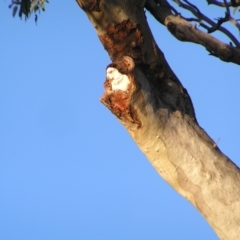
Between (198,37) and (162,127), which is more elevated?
(198,37)

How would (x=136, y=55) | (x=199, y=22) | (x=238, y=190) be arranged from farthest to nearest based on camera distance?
(x=199, y=22), (x=136, y=55), (x=238, y=190)

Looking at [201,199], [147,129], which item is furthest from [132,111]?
[201,199]

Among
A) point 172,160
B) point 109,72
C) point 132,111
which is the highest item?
point 109,72

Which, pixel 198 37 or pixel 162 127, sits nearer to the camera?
pixel 162 127

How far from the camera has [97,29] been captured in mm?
3996

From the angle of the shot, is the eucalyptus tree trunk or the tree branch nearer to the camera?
the eucalyptus tree trunk

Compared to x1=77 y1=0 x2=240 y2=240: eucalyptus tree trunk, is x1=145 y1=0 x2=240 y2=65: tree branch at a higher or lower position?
higher

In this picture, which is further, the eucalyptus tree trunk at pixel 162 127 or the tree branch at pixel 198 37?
the tree branch at pixel 198 37

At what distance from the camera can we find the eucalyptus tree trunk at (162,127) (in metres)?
3.52

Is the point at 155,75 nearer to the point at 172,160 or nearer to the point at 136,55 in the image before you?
the point at 136,55

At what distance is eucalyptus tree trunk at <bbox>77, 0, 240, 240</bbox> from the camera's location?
3.52 meters

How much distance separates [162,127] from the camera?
363 centimetres

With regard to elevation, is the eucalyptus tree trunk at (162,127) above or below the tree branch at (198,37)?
below

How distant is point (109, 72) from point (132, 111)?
0.26 meters
